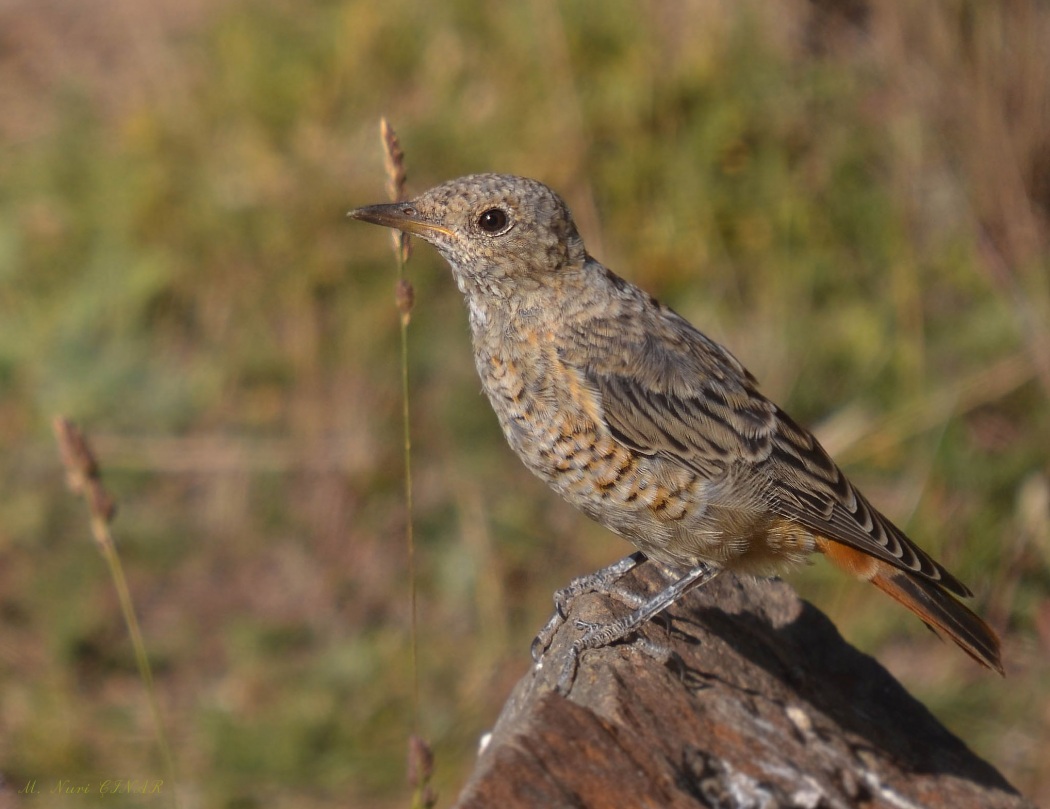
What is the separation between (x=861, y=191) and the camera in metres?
8.80

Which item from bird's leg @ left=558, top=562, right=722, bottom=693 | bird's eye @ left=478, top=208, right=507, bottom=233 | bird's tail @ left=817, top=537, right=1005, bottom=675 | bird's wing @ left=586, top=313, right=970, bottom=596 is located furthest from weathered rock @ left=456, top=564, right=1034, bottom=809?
bird's eye @ left=478, top=208, right=507, bottom=233

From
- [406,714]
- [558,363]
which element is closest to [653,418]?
[558,363]

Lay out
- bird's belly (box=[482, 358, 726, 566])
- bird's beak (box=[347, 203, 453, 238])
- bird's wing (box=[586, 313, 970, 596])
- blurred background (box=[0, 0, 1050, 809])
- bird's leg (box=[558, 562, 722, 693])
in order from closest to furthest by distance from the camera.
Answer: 1. bird's leg (box=[558, 562, 722, 693])
2. bird's belly (box=[482, 358, 726, 566])
3. bird's wing (box=[586, 313, 970, 596])
4. bird's beak (box=[347, 203, 453, 238])
5. blurred background (box=[0, 0, 1050, 809])

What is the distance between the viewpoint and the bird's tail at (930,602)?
4758 millimetres

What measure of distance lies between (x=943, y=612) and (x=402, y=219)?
7.39 feet

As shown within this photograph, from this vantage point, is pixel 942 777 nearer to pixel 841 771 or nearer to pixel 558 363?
pixel 841 771

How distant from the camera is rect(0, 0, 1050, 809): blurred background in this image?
747cm

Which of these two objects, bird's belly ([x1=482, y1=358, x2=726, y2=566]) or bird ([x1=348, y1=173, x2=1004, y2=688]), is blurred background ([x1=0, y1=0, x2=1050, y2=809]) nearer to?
bird ([x1=348, y1=173, x2=1004, y2=688])

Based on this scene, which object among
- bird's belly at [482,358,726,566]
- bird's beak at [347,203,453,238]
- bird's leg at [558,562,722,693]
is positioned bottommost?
bird's leg at [558,562,722,693]

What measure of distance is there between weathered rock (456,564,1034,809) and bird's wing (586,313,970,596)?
48 cm

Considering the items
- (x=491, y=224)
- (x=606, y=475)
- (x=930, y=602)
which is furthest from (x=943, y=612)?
(x=491, y=224)

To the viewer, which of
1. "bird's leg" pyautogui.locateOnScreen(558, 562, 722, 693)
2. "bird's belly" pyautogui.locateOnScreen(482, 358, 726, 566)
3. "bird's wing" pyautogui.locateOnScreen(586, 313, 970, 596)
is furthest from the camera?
"bird's wing" pyautogui.locateOnScreen(586, 313, 970, 596)

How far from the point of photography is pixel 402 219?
16.0 ft

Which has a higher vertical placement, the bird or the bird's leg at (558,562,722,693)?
the bird
